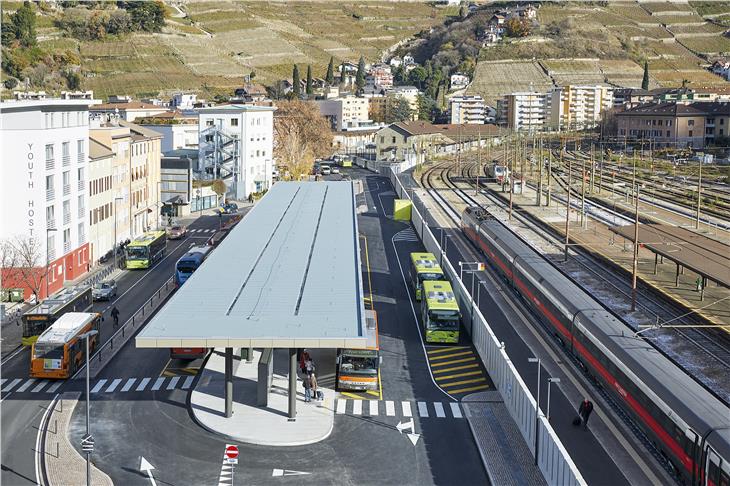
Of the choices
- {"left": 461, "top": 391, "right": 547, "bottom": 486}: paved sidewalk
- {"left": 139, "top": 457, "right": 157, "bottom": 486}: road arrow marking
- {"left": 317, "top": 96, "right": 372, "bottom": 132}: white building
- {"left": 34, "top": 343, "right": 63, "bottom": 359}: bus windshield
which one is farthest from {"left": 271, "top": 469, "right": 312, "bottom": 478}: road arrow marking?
{"left": 317, "top": 96, "right": 372, "bottom": 132}: white building

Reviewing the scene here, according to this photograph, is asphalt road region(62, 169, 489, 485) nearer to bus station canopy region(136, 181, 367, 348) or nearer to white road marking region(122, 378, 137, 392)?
white road marking region(122, 378, 137, 392)

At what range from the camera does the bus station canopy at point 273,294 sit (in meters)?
30.2

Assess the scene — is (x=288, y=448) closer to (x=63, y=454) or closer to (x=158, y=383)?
(x=63, y=454)

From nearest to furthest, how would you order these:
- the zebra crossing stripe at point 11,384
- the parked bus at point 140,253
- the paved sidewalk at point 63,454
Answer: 1. the paved sidewalk at point 63,454
2. the zebra crossing stripe at point 11,384
3. the parked bus at point 140,253

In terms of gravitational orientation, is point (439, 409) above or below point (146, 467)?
above

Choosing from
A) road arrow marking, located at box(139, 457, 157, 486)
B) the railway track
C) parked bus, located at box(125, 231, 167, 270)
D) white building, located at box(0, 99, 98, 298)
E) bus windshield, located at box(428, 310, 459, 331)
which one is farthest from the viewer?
parked bus, located at box(125, 231, 167, 270)

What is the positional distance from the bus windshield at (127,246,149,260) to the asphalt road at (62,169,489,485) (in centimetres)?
2405

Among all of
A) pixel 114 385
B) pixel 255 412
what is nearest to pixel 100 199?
pixel 114 385

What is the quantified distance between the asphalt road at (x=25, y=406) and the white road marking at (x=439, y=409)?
14.2 m

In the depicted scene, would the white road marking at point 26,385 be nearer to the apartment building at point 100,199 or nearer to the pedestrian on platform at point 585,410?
the pedestrian on platform at point 585,410

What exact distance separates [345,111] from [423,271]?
140 meters

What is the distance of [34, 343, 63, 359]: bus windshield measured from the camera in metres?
37.2

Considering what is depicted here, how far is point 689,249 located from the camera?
52000mm

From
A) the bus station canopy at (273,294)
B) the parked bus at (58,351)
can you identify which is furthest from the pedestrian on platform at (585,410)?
the parked bus at (58,351)
